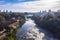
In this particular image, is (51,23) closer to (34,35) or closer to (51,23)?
(51,23)

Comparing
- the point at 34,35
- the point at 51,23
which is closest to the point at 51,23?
the point at 51,23

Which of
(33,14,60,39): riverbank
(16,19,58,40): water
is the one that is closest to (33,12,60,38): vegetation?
(33,14,60,39): riverbank

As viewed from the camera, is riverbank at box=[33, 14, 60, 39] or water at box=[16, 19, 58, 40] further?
riverbank at box=[33, 14, 60, 39]

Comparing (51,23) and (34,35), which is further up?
(51,23)

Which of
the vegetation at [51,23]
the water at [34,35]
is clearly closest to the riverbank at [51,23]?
the vegetation at [51,23]

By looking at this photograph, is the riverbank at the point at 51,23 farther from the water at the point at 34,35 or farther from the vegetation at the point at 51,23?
the water at the point at 34,35

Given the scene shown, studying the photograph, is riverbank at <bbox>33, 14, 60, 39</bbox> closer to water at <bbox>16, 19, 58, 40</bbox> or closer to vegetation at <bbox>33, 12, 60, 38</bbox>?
vegetation at <bbox>33, 12, 60, 38</bbox>

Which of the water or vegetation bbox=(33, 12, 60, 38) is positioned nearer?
the water

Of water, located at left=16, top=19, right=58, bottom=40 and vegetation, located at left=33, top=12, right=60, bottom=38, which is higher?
vegetation, located at left=33, top=12, right=60, bottom=38
